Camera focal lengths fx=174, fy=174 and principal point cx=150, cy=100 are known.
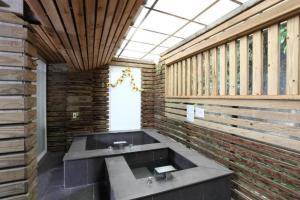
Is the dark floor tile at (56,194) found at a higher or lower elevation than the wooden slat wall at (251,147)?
lower

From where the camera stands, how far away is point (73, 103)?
5.00 meters

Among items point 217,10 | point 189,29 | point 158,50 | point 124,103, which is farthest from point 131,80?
point 217,10

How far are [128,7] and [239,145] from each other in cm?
226

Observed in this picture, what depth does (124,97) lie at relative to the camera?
556cm

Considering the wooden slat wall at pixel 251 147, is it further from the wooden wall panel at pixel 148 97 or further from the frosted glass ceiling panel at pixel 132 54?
the frosted glass ceiling panel at pixel 132 54

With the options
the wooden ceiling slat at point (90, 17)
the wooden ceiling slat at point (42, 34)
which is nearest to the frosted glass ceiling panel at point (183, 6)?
the wooden ceiling slat at point (90, 17)

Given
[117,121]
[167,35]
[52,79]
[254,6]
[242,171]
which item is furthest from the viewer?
[117,121]

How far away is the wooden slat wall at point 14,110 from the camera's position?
162 centimetres

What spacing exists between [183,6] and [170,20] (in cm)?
49

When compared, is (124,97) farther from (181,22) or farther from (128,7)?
(128,7)

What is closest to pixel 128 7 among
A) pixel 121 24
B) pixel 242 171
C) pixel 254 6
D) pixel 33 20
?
pixel 121 24

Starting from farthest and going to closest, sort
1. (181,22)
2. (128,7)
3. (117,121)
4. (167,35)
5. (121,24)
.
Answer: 1. (117,121)
2. (167,35)
3. (181,22)
4. (121,24)
5. (128,7)

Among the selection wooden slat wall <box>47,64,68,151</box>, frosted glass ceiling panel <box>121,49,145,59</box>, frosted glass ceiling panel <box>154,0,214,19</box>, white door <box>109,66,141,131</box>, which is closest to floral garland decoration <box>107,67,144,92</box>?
white door <box>109,66,141,131</box>

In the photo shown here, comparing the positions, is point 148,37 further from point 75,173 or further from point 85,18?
point 75,173
